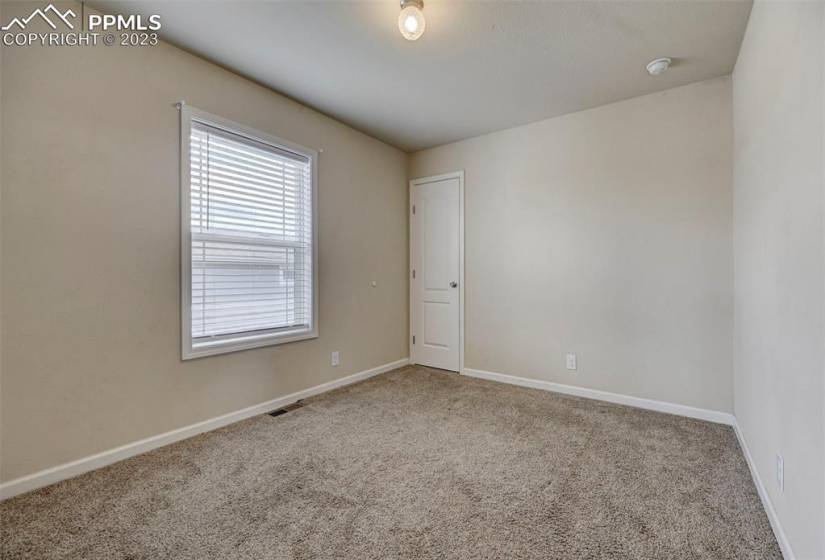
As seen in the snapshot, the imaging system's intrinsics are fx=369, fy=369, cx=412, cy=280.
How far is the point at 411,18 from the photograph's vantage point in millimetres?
1902

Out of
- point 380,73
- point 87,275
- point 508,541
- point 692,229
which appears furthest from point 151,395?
point 692,229

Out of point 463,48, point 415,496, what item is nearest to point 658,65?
point 463,48

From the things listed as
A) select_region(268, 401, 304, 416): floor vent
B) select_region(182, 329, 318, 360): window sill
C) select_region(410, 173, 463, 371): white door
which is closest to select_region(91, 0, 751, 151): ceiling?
select_region(410, 173, 463, 371): white door

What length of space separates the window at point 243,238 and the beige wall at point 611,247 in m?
1.78

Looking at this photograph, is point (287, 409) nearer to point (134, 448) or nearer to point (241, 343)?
point (241, 343)

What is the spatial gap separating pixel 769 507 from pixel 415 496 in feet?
5.23

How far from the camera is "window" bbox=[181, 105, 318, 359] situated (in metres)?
2.52

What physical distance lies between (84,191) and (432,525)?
8.23 feet

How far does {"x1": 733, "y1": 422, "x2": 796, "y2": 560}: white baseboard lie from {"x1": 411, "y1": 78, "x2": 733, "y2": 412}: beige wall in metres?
0.68

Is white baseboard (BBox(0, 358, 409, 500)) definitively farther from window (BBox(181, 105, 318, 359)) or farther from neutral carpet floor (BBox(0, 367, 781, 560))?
window (BBox(181, 105, 318, 359))

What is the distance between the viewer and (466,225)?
4.06 metres

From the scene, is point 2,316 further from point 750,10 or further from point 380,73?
point 750,10

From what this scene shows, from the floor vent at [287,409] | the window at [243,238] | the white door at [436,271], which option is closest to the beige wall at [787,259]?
the white door at [436,271]

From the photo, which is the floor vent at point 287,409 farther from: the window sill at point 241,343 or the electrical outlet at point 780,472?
the electrical outlet at point 780,472
